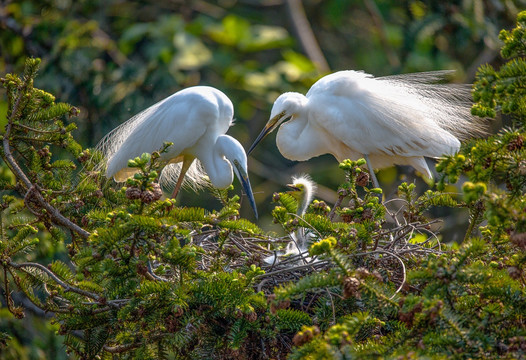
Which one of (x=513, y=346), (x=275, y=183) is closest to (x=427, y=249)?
(x=513, y=346)

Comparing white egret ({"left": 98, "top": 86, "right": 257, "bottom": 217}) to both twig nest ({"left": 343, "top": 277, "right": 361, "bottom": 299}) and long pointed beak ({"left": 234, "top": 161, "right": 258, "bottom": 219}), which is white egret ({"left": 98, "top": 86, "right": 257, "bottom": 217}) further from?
twig nest ({"left": 343, "top": 277, "right": 361, "bottom": 299})

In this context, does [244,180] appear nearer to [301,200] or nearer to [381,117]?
[301,200]

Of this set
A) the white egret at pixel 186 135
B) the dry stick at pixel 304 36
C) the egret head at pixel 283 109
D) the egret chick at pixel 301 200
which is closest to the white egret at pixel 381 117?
the egret head at pixel 283 109

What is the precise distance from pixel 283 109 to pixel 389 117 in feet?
1.95

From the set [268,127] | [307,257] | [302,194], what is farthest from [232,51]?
[307,257]

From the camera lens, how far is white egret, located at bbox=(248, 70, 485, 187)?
11.8ft

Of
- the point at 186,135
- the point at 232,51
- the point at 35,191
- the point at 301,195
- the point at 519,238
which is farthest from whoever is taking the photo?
the point at 232,51

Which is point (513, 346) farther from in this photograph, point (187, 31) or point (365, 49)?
point (365, 49)

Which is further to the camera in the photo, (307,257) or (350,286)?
(307,257)

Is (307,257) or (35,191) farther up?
(35,191)

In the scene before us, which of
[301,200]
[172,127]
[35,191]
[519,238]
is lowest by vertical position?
[301,200]

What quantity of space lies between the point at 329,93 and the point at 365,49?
409 centimetres

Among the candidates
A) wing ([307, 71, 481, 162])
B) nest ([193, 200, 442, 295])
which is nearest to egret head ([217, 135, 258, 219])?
nest ([193, 200, 442, 295])

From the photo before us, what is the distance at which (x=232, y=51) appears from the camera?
22.0 ft
